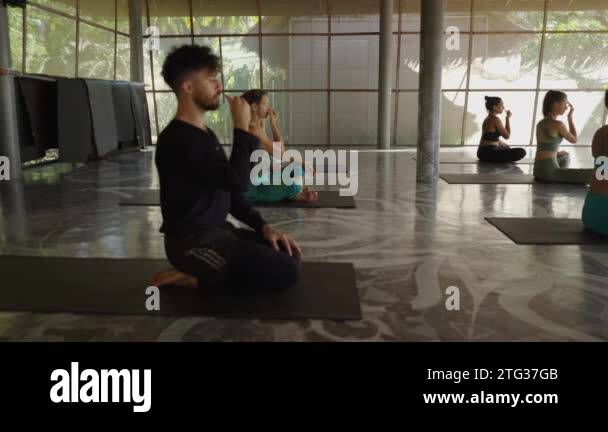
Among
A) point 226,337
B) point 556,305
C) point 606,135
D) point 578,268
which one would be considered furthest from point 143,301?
point 606,135

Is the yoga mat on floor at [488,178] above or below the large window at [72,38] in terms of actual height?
below

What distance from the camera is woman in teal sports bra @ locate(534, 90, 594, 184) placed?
8.08 m

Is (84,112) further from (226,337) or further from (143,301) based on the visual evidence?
Answer: (226,337)

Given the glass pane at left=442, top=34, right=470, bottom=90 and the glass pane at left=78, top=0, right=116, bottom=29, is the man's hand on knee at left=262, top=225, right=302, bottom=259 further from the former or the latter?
the glass pane at left=442, top=34, right=470, bottom=90

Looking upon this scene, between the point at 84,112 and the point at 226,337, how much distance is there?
28.2ft

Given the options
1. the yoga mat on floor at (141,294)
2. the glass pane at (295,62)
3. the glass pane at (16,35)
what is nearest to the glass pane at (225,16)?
the glass pane at (295,62)

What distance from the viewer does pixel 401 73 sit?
52.0 feet

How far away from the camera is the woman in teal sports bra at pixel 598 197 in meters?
5.05

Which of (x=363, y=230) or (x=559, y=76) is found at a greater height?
(x=559, y=76)

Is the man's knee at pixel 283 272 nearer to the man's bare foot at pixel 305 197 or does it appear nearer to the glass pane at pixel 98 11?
the man's bare foot at pixel 305 197

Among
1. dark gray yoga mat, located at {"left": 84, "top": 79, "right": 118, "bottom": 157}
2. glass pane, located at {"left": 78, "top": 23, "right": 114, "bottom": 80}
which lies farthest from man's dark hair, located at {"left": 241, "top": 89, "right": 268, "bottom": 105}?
glass pane, located at {"left": 78, "top": 23, "right": 114, "bottom": 80}

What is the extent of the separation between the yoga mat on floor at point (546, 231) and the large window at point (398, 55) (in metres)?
10.5

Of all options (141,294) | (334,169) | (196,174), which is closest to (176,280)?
(141,294)

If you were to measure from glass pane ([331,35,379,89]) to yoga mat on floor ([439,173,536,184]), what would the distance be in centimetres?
731
